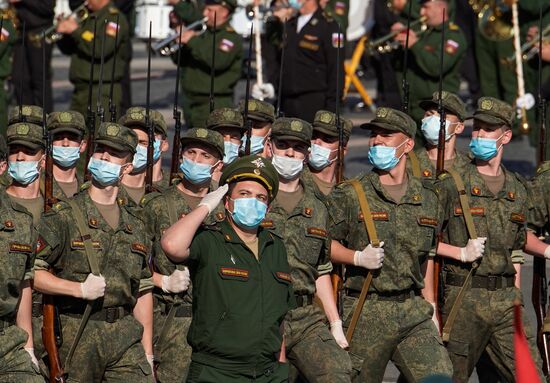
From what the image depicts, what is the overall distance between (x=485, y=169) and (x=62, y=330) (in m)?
3.27

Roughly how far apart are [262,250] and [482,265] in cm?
294

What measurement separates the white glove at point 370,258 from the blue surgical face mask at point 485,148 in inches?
53.3

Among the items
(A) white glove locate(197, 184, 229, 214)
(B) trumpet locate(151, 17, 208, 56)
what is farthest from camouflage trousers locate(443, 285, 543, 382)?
(B) trumpet locate(151, 17, 208, 56)

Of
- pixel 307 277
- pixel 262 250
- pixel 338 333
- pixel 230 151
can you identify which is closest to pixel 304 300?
pixel 307 277

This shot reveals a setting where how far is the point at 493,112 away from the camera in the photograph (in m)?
13.1

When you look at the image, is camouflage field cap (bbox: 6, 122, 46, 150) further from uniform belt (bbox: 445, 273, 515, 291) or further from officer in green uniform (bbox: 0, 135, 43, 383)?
uniform belt (bbox: 445, 273, 515, 291)

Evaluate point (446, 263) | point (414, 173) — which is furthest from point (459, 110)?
point (446, 263)

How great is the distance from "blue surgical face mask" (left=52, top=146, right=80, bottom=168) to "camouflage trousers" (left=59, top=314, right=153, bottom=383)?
2179 mm

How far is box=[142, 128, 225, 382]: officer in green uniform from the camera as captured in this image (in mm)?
11836

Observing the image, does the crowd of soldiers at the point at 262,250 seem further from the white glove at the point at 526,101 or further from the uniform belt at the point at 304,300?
the white glove at the point at 526,101

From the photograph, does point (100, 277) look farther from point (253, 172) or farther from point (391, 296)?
point (391, 296)

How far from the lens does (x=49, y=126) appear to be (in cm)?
1351

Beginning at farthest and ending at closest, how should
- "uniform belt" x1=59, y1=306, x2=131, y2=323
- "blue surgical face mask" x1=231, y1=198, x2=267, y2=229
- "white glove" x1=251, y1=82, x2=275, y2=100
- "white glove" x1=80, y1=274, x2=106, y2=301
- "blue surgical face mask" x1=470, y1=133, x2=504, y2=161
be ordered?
"white glove" x1=251, y1=82, x2=275, y2=100 < "blue surgical face mask" x1=470, y1=133, x2=504, y2=161 < "uniform belt" x1=59, y1=306, x2=131, y2=323 < "white glove" x1=80, y1=274, x2=106, y2=301 < "blue surgical face mask" x1=231, y1=198, x2=267, y2=229

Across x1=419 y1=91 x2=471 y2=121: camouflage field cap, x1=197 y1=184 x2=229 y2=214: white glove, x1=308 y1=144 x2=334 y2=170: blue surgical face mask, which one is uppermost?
x1=197 y1=184 x2=229 y2=214: white glove
